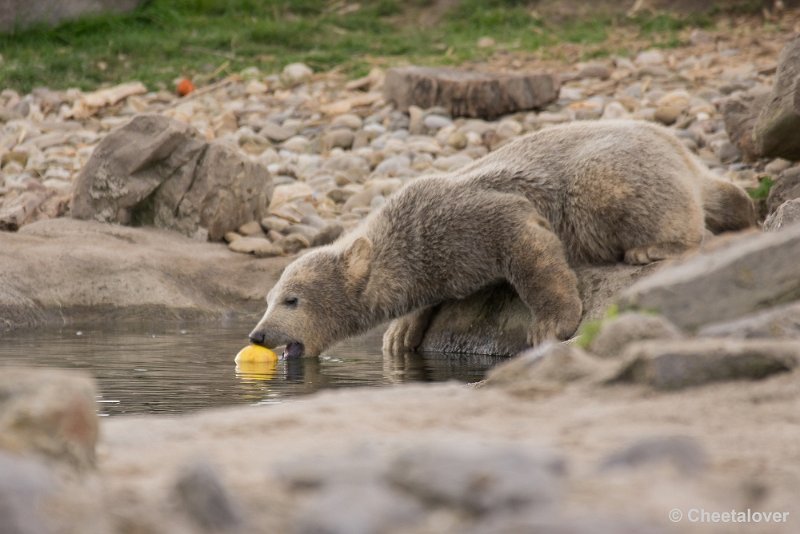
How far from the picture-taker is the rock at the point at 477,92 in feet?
49.7

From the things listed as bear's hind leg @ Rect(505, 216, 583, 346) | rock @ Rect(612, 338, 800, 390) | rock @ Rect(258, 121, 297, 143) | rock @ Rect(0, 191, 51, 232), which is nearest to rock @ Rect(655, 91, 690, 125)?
rock @ Rect(258, 121, 297, 143)

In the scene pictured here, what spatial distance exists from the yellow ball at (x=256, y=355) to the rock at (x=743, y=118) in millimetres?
6166

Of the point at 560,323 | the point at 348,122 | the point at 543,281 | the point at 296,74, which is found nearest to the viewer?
the point at 560,323

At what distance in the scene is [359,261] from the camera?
27.2 ft

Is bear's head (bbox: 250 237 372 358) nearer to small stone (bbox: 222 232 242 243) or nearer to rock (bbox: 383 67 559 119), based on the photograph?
small stone (bbox: 222 232 242 243)

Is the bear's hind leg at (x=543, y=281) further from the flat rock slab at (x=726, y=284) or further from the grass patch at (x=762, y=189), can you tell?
the grass patch at (x=762, y=189)

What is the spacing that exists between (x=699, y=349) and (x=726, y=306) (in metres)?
0.61

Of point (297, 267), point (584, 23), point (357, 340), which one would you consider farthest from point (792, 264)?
point (584, 23)

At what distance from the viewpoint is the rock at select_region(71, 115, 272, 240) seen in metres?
11.8

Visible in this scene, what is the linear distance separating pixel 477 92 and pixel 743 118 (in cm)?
337

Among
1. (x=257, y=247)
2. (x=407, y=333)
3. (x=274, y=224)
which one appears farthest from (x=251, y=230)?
(x=407, y=333)

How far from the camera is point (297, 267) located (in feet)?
27.5

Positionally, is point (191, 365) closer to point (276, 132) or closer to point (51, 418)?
point (51, 418)

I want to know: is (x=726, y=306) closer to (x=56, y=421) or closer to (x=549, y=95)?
(x=56, y=421)
